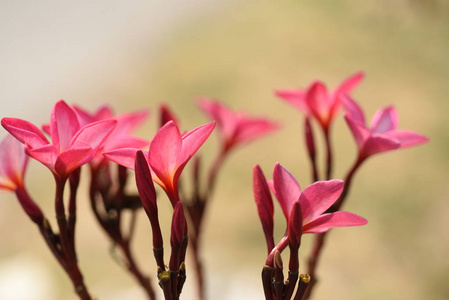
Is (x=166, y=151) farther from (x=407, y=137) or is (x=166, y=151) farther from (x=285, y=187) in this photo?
(x=407, y=137)

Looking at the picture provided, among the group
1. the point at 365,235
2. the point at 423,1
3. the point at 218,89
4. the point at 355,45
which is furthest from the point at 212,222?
the point at 423,1

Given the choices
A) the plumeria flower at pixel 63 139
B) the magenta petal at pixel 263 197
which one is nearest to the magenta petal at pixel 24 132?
the plumeria flower at pixel 63 139

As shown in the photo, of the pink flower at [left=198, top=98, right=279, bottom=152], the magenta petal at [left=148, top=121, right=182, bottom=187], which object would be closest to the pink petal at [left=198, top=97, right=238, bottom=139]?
the pink flower at [left=198, top=98, right=279, bottom=152]

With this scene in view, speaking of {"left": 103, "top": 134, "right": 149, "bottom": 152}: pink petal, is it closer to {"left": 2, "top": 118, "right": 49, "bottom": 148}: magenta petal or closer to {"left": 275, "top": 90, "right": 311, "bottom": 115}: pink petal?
{"left": 2, "top": 118, "right": 49, "bottom": 148}: magenta petal

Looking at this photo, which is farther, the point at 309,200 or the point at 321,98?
the point at 321,98

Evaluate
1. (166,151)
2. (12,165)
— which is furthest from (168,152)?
(12,165)

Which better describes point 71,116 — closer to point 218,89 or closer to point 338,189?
point 338,189
